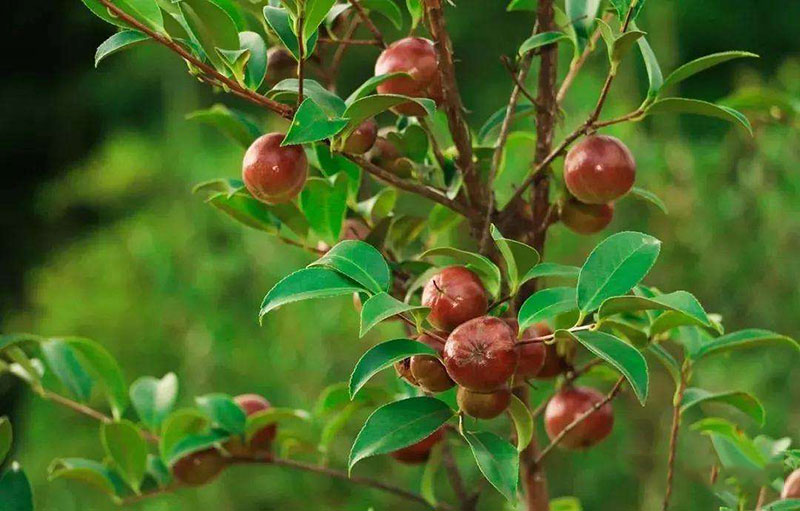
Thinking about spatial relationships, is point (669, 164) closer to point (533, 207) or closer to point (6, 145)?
point (533, 207)

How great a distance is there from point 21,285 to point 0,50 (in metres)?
1.16

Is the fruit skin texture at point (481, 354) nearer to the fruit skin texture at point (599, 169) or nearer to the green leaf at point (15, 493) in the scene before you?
the fruit skin texture at point (599, 169)

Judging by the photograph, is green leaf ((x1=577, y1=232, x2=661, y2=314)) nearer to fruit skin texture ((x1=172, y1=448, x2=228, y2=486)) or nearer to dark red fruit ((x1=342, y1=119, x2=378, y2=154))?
dark red fruit ((x1=342, y1=119, x2=378, y2=154))

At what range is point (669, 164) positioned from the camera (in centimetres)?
203

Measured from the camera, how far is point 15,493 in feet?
2.25

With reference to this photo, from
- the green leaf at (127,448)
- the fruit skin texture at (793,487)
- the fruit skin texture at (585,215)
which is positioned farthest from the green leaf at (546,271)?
the green leaf at (127,448)

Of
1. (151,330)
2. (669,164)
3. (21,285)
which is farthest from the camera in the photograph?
(21,285)

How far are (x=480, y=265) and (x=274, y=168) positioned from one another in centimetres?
13

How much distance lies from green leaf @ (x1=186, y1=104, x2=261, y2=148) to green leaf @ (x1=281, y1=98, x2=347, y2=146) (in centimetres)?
17

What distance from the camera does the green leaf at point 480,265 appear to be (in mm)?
563

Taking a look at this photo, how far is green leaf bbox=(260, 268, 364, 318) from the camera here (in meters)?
0.53

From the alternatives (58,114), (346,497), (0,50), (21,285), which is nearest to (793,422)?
(346,497)

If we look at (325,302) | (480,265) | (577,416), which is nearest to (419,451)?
(577,416)

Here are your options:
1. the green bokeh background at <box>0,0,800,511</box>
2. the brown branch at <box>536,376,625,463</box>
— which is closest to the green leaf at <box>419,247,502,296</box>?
the brown branch at <box>536,376,625,463</box>
